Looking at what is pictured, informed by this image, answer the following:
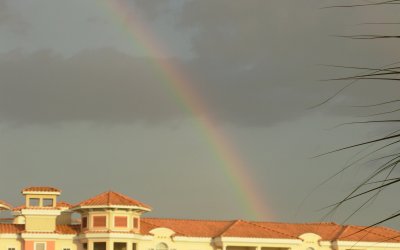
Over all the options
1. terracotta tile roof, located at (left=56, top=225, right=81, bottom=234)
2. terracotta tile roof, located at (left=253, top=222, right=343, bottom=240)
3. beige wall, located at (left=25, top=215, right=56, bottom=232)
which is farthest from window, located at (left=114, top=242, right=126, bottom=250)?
terracotta tile roof, located at (left=253, top=222, right=343, bottom=240)

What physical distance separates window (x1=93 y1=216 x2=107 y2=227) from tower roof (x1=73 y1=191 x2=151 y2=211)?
1.02 meters

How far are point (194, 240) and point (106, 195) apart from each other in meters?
8.75

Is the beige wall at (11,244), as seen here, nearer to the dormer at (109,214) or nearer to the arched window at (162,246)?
the dormer at (109,214)

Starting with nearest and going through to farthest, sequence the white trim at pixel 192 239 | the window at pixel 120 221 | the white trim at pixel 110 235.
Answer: the white trim at pixel 110 235 → the window at pixel 120 221 → the white trim at pixel 192 239

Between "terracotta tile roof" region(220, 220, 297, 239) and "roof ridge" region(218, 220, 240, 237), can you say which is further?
"terracotta tile roof" region(220, 220, 297, 239)

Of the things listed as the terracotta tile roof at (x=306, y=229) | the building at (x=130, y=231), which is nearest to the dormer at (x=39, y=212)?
the building at (x=130, y=231)

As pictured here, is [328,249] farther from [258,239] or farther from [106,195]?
[106,195]

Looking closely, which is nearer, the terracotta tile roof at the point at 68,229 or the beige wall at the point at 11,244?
the beige wall at the point at 11,244

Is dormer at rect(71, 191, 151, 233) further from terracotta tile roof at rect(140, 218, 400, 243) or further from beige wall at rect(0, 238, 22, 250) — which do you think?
beige wall at rect(0, 238, 22, 250)

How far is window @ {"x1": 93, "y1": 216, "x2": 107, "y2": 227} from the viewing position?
76250mm

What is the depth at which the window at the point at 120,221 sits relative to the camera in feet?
251

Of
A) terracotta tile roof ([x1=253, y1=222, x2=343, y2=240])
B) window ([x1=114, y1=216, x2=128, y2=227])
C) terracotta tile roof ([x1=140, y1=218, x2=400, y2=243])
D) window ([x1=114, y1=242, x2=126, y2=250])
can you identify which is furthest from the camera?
terracotta tile roof ([x1=253, y1=222, x2=343, y2=240])

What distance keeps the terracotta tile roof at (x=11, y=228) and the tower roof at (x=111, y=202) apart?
189 inches

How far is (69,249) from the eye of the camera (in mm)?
76625
